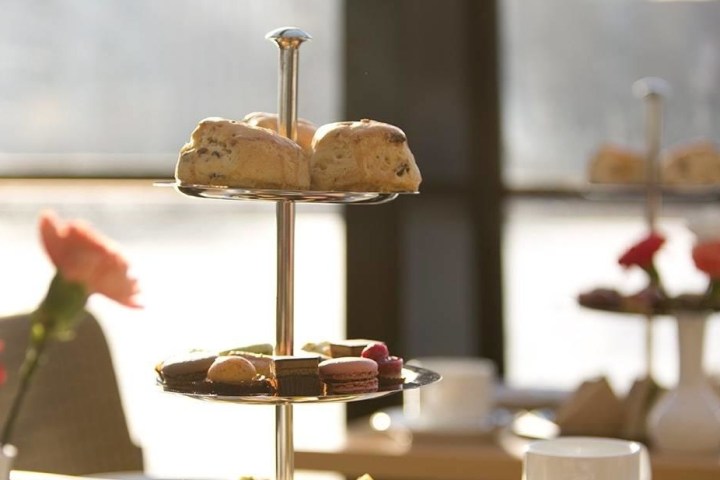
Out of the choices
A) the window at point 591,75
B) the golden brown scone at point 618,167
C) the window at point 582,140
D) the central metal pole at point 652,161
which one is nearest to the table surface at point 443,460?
the central metal pole at point 652,161

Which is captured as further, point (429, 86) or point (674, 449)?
point (429, 86)

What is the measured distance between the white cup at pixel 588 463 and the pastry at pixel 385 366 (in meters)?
0.12

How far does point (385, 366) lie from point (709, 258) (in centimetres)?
97

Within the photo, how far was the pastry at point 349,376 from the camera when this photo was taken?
3.49ft

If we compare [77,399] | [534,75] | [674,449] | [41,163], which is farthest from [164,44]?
[674,449]

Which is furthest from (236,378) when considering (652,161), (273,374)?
(652,161)

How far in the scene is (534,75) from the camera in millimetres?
3293

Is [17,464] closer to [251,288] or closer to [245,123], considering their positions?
[245,123]

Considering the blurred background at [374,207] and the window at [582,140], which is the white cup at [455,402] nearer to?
the blurred background at [374,207]

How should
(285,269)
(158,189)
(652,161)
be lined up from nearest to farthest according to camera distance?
(285,269)
(652,161)
(158,189)

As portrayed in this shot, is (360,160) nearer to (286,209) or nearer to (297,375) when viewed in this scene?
(286,209)

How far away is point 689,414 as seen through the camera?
6.66ft

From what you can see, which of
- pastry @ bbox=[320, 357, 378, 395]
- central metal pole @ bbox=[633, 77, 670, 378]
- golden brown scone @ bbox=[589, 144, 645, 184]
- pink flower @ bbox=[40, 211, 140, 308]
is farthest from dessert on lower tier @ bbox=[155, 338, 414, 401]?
golden brown scone @ bbox=[589, 144, 645, 184]

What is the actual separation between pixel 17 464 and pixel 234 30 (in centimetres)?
166
